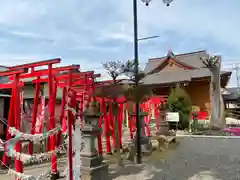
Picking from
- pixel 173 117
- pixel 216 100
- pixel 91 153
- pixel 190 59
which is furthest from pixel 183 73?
pixel 91 153

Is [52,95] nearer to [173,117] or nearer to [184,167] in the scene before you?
[184,167]

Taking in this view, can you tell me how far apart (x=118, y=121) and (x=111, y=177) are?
15.4 ft

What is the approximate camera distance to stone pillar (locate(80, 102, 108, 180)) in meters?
5.43

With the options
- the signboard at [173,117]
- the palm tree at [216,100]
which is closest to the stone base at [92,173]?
the signboard at [173,117]

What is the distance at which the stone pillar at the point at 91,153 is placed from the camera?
214 inches

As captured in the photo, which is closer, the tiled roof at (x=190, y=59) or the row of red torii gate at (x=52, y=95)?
the row of red torii gate at (x=52, y=95)

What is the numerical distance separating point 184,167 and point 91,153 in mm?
3137

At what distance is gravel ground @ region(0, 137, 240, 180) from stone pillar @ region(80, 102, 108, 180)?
66 cm

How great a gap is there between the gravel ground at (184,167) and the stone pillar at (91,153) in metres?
0.66

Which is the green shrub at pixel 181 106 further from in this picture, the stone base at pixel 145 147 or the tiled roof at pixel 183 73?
the stone base at pixel 145 147

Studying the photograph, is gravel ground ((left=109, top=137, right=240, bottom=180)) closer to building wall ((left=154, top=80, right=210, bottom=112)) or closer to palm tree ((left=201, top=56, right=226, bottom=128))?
palm tree ((left=201, top=56, right=226, bottom=128))

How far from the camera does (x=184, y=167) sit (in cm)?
713

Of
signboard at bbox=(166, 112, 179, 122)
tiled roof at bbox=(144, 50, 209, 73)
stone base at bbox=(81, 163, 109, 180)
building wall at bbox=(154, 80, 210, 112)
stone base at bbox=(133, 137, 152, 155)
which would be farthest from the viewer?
tiled roof at bbox=(144, 50, 209, 73)

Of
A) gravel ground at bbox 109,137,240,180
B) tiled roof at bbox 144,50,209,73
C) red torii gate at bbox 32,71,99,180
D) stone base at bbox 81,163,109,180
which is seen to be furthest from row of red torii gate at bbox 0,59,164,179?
tiled roof at bbox 144,50,209,73
